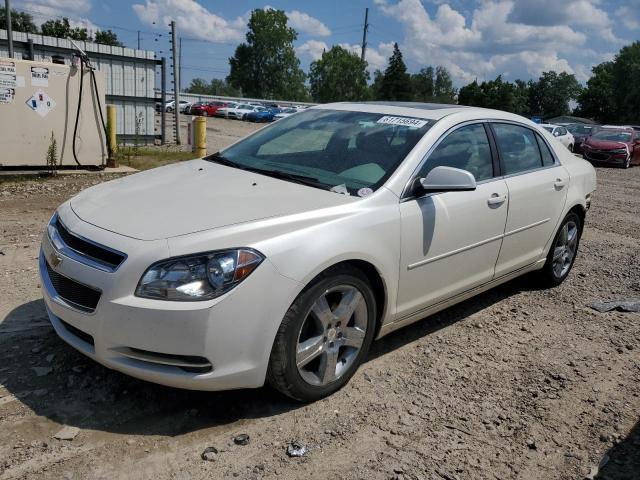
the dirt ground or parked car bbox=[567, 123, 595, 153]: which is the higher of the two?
parked car bbox=[567, 123, 595, 153]

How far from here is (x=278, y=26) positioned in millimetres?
99875

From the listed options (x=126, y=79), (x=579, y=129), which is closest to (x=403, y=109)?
(x=126, y=79)

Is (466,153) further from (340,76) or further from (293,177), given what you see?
(340,76)

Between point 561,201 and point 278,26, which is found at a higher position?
point 278,26

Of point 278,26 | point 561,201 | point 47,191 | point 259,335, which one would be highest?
point 278,26

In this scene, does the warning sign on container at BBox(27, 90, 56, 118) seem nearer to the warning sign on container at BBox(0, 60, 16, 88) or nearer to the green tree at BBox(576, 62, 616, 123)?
the warning sign on container at BBox(0, 60, 16, 88)

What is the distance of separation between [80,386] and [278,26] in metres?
104

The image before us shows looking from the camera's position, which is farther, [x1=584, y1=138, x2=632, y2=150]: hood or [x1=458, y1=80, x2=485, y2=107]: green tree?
[x1=458, y1=80, x2=485, y2=107]: green tree

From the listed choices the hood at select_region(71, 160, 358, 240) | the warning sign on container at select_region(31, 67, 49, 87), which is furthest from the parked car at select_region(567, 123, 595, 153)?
the hood at select_region(71, 160, 358, 240)

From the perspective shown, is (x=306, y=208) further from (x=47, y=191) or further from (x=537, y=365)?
(x=47, y=191)

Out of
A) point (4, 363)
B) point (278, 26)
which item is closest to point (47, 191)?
point (4, 363)

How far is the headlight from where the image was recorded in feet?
8.73

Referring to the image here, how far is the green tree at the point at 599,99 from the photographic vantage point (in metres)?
80.2

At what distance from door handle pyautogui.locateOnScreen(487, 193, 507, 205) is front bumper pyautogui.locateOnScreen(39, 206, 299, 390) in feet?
6.27
